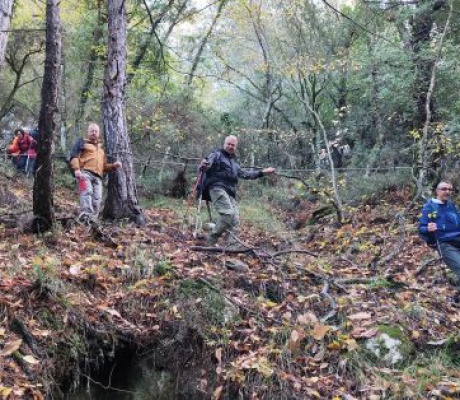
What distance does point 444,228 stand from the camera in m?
6.66

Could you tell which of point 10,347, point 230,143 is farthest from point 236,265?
point 10,347

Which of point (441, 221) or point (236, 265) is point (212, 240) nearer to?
point (236, 265)

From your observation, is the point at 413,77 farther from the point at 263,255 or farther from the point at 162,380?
the point at 162,380

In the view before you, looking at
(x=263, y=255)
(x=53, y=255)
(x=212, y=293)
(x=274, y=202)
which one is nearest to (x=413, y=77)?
(x=274, y=202)

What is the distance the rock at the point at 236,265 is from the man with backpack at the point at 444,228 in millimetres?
2629

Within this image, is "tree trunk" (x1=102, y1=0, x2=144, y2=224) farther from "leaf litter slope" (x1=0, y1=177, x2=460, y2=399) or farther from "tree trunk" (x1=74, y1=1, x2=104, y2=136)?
"tree trunk" (x1=74, y1=1, x2=104, y2=136)

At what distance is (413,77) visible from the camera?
1168 cm

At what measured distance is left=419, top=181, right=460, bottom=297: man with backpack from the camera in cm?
661

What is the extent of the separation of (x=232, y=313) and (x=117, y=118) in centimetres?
452

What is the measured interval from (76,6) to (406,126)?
1187 cm

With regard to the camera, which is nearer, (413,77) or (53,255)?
(53,255)

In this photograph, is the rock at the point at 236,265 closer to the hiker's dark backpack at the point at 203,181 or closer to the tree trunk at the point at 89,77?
the hiker's dark backpack at the point at 203,181

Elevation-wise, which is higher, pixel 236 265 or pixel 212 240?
pixel 212 240

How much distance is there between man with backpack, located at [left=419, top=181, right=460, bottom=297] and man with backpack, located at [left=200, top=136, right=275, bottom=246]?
8.29 ft
